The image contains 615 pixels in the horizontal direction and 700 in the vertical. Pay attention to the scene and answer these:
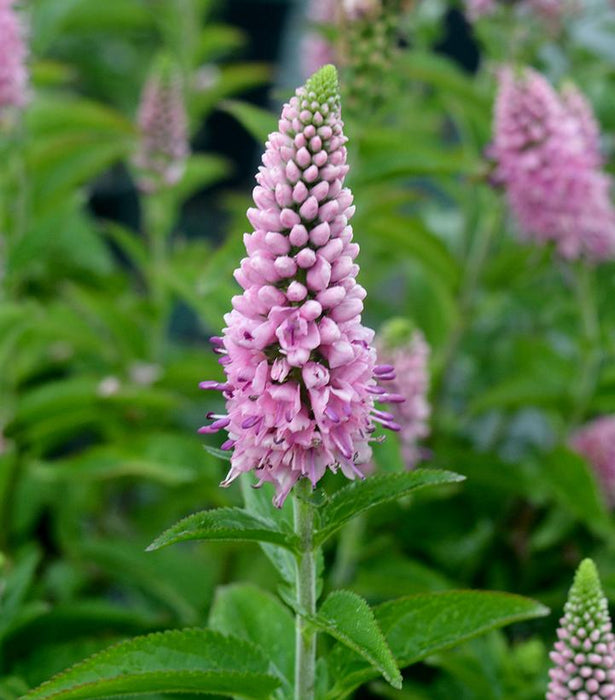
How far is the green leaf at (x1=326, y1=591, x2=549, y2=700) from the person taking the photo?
44.3 inches

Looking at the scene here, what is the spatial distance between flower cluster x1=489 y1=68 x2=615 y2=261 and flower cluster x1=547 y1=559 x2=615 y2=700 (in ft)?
3.88

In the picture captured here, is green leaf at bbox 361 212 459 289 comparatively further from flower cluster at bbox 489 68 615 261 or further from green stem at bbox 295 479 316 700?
green stem at bbox 295 479 316 700

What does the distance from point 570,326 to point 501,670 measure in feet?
4.04

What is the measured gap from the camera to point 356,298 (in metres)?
0.97

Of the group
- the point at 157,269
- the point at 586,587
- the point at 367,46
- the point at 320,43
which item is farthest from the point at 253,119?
the point at 320,43

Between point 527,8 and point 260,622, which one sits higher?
point 527,8

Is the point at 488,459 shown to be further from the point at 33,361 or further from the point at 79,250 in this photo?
the point at 79,250

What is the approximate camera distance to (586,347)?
7.60 feet

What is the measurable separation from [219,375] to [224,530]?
1.22 metres

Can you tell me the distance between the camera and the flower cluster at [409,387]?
1838 mm

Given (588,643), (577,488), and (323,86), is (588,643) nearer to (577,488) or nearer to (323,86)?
(323,86)

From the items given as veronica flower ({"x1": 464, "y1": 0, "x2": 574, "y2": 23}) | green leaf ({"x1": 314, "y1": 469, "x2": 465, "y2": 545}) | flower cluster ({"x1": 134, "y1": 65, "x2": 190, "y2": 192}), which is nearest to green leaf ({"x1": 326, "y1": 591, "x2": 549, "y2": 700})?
green leaf ({"x1": 314, "y1": 469, "x2": 465, "y2": 545})

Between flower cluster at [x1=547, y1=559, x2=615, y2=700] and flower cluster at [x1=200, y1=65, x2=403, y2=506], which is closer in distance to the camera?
flower cluster at [x1=200, y1=65, x2=403, y2=506]

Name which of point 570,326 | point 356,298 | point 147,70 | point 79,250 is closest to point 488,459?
point 570,326
